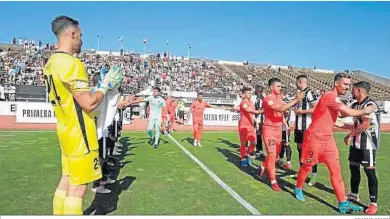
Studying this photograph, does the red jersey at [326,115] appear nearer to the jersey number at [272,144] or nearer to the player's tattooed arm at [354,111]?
the player's tattooed arm at [354,111]

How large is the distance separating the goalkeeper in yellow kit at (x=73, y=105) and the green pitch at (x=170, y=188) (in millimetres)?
1962

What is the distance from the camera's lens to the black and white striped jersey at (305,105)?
26.2 ft

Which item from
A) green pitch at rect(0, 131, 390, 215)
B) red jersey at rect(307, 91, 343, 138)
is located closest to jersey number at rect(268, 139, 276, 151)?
green pitch at rect(0, 131, 390, 215)

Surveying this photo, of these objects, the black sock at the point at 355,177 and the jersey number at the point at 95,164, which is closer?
the jersey number at the point at 95,164

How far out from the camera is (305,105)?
8.08m

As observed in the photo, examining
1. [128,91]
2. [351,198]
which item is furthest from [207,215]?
[128,91]

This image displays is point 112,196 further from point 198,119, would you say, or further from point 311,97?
point 198,119

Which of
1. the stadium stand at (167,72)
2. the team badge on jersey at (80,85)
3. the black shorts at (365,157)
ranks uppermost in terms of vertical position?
the stadium stand at (167,72)

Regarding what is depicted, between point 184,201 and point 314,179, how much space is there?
3.14 m

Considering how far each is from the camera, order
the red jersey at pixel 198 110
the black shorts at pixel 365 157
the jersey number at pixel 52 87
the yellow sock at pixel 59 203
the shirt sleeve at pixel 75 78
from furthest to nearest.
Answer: the red jersey at pixel 198 110
the black shorts at pixel 365 157
the yellow sock at pixel 59 203
the jersey number at pixel 52 87
the shirt sleeve at pixel 75 78

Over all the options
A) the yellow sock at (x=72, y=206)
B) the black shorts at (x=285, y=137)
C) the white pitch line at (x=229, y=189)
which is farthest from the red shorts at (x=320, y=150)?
the black shorts at (x=285, y=137)

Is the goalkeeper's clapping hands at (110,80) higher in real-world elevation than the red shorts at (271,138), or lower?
higher

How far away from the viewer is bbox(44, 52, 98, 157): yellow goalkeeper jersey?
3.32 m

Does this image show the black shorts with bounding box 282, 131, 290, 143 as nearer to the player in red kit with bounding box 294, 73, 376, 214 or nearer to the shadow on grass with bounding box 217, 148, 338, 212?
the shadow on grass with bounding box 217, 148, 338, 212
